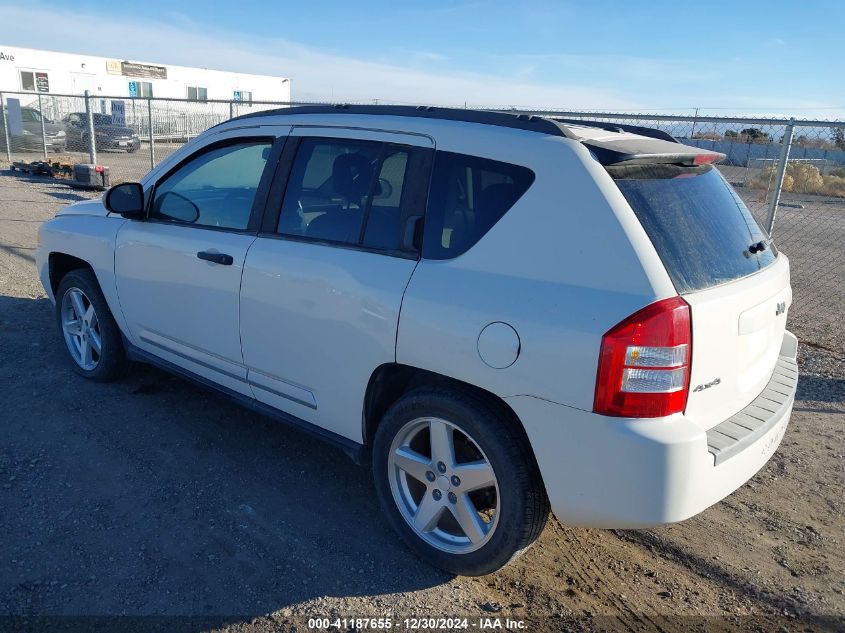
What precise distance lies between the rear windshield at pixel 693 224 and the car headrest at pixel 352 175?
1203 mm

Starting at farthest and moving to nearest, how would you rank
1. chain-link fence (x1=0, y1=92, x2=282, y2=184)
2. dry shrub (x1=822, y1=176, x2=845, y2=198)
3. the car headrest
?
1. dry shrub (x1=822, y1=176, x2=845, y2=198)
2. chain-link fence (x1=0, y1=92, x2=282, y2=184)
3. the car headrest

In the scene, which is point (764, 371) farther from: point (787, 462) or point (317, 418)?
point (317, 418)

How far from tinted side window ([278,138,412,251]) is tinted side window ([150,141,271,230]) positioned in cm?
33

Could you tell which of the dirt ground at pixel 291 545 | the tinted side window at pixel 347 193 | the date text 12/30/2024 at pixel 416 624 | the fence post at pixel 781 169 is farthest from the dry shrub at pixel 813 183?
the date text 12/30/2024 at pixel 416 624

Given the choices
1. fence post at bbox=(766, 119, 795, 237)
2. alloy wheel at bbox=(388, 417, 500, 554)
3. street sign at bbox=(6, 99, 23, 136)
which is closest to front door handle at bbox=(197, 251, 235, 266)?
alloy wheel at bbox=(388, 417, 500, 554)

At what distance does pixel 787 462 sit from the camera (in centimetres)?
420

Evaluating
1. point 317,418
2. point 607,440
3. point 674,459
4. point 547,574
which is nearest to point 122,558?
point 317,418

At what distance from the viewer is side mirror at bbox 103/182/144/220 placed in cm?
426

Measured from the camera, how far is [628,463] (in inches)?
94.8

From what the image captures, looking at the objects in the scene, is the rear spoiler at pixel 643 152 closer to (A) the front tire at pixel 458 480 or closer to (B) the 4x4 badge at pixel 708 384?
(B) the 4x4 badge at pixel 708 384

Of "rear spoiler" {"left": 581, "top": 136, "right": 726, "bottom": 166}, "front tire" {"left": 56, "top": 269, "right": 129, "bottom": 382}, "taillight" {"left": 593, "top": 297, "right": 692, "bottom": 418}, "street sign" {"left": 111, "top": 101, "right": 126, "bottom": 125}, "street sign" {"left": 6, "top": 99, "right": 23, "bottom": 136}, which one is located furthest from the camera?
"street sign" {"left": 111, "top": 101, "right": 126, "bottom": 125}

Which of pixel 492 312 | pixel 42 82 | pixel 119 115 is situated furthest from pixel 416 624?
pixel 42 82

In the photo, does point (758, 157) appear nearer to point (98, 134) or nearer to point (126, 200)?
point (126, 200)

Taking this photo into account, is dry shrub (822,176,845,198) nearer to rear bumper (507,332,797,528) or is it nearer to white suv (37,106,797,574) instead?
white suv (37,106,797,574)
